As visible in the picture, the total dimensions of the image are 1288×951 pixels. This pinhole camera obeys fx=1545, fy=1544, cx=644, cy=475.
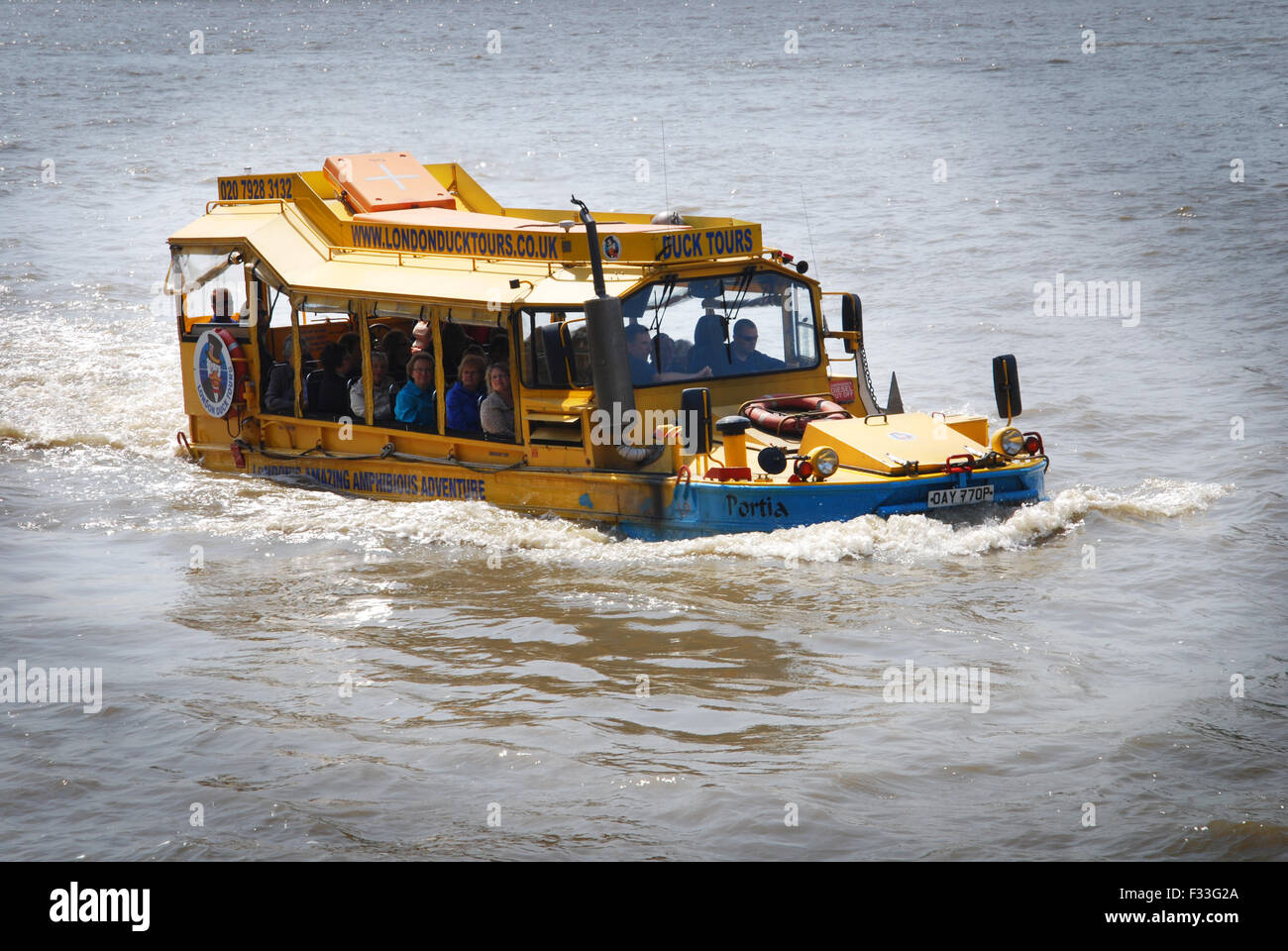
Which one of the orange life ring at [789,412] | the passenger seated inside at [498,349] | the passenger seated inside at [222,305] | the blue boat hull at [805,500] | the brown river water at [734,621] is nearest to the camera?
the brown river water at [734,621]

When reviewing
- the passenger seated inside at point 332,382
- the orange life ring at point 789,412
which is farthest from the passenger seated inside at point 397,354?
the orange life ring at point 789,412

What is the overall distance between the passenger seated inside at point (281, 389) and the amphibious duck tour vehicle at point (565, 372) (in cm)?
2

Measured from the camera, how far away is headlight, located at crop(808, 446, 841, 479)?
9930 mm

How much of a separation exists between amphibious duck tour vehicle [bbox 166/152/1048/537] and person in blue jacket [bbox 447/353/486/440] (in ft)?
0.08

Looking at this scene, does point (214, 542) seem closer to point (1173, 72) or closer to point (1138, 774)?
point (1138, 774)

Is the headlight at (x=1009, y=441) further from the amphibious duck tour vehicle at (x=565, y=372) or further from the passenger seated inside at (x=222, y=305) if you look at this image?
the passenger seated inside at (x=222, y=305)

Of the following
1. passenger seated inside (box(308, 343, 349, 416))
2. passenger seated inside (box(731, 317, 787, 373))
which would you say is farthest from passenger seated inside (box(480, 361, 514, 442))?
passenger seated inside (box(308, 343, 349, 416))

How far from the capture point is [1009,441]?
10320mm

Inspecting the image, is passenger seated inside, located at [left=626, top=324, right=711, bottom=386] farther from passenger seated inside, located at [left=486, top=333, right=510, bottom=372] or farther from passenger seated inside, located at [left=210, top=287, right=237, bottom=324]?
passenger seated inside, located at [left=210, top=287, right=237, bottom=324]

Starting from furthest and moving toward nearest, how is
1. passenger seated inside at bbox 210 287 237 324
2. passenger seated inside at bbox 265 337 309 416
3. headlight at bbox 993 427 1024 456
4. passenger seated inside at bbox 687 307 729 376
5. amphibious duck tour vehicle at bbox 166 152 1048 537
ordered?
passenger seated inside at bbox 210 287 237 324
passenger seated inside at bbox 265 337 309 416
passenger seated inside at bbox 687 307 729 376
headlight at bbox 993 427 1024 456
amphibious duck tour vehicle at bbox 166 152 1048 537

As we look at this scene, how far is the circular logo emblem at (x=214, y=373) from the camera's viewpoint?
12875 millimetres

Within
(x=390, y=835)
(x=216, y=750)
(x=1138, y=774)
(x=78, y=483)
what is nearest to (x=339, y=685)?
(x=216, y=750)

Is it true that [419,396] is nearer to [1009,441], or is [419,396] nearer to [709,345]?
[709,345]
